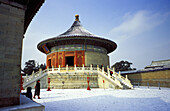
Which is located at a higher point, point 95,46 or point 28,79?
point 95,46

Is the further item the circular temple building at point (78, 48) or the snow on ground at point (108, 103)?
the circular temple building at point (78, 48)

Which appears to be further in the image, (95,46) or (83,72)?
(95,46)

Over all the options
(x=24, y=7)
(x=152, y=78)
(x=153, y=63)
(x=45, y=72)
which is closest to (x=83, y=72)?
(x=45, y=72)

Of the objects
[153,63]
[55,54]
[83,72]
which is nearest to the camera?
[83,72]

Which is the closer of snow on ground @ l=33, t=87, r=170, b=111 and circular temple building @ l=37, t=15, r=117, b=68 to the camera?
snow on ground @ l=33, t=87, r=170, b=111

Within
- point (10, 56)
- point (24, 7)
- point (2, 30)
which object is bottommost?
point (10, 56)

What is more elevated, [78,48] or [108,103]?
[78,48]

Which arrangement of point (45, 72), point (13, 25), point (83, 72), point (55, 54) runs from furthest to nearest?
point (55, 54) < point (45, 72) < point (83, 72) < point (13, 25)

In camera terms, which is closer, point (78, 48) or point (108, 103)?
point (108, 103)

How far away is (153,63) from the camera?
37781 mm

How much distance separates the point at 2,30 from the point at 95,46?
65.3 feet

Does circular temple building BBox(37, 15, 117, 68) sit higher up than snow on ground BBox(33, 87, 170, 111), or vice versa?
circular temple building BBox(37, 15, 117, 68)

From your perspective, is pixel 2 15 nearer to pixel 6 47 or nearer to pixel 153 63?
pixel 6 47

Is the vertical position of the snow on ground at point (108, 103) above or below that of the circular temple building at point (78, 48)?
below
